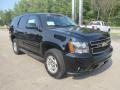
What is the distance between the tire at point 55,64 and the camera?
510 centimetres

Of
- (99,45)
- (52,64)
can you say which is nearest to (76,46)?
(99,45)

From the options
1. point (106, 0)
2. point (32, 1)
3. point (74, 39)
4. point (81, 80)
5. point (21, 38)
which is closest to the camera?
point (74, 39)

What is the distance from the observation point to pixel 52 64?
5.52 metres

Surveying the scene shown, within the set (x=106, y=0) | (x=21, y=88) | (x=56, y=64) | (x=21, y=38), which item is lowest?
(x=21, y=88)

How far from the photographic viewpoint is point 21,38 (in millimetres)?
7465

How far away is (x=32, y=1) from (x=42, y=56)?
5333 cm

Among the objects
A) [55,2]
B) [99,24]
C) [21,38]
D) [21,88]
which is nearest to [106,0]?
[55,2]

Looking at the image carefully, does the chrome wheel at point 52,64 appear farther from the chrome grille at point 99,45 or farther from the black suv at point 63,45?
the chrome grille at point 99,45

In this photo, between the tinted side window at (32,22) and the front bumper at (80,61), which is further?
the tinted side window at (32,22)

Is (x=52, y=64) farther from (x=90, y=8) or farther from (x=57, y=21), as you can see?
(x=90, y=8)

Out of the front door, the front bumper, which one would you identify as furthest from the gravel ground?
the front door

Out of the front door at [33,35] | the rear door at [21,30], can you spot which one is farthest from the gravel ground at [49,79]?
the rear door at [21,30]

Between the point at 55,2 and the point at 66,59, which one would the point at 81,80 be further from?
the point at 55,2

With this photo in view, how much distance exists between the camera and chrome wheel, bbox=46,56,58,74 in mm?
5390
